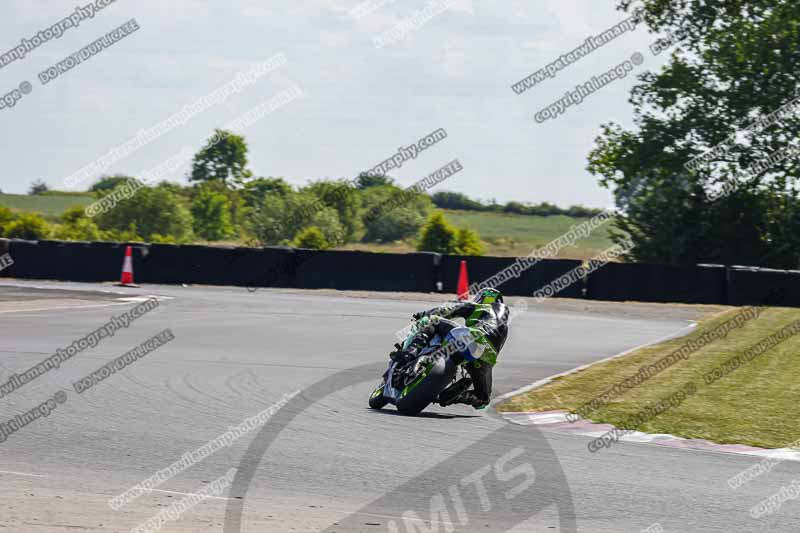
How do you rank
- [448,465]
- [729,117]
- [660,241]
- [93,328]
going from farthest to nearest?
[729,117]
[660,241]
[93,328]
[448,465]

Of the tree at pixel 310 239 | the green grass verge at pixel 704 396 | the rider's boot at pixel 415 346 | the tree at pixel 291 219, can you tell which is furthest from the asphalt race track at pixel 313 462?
the tree at pixel 291 219

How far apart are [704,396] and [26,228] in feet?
127

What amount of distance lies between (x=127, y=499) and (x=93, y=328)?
38.4ft

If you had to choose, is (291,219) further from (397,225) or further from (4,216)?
(4,216)

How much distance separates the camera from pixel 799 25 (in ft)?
126

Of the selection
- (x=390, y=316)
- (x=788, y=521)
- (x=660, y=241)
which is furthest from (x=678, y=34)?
(x=788, y=521)

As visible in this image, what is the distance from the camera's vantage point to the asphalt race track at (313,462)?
6652 millimetres

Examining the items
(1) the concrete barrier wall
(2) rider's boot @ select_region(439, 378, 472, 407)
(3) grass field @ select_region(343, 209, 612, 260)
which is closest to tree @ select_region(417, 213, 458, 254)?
(1) the concrete barrier wall

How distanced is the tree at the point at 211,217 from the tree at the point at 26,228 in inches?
1378

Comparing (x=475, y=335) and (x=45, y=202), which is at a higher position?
(x=45, y=202)

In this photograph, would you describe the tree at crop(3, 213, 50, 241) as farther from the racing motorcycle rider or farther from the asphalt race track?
the racing motorcycle rider

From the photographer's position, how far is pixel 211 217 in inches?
3359

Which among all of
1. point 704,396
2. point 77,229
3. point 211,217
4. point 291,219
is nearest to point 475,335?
point 704,396

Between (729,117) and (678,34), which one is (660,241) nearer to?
(729,117)
